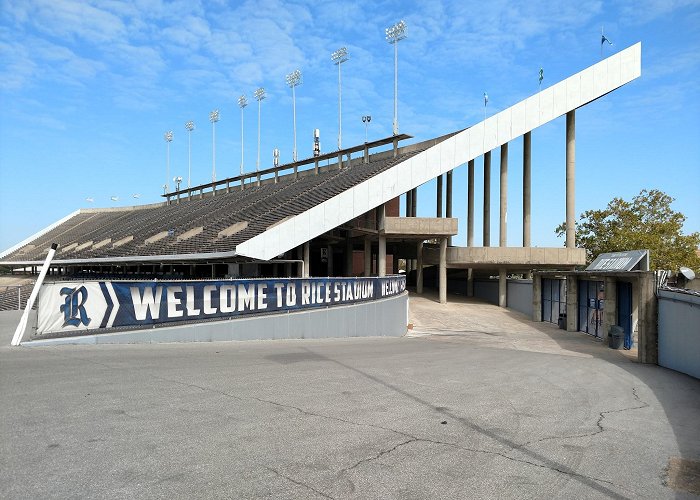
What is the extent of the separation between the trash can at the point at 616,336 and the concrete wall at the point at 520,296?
19.4 metres

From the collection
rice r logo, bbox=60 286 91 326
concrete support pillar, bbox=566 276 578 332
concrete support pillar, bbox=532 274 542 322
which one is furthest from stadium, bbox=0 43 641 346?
rice r logo, bbox=60 286 91 326

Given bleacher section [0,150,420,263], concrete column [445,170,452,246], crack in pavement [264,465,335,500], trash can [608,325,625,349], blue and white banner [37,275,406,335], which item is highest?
concrete column [445,170,452,246]

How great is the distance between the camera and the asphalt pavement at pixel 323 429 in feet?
18.6

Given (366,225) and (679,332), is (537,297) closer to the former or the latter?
(366,225)

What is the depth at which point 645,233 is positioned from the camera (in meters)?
60.7

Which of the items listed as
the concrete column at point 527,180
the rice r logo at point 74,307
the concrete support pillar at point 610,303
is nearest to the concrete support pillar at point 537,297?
the concrete column at point 527,180

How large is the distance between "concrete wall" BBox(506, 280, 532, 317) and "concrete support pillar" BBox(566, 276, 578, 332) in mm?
10526

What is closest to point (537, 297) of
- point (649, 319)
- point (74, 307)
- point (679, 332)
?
point (649, 319)

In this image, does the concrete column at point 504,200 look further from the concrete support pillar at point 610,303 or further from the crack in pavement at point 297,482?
the crack in pavement at point 297,482

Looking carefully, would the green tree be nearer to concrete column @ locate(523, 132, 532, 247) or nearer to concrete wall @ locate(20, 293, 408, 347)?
concrete column @ locate(523, 132, 532, 247)

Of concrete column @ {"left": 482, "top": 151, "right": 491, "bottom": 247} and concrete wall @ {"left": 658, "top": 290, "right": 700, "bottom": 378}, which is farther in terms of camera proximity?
concrete column @ {"left": 482, "top": 151, "right": 491, "bottom": 247}

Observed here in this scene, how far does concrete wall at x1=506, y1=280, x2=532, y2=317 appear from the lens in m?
44.4

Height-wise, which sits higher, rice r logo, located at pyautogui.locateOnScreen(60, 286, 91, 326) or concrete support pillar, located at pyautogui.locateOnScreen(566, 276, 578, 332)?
rice r logo, located at pyautogui.locateOnScreen(60, 286, 91, 326)

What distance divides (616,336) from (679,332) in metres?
8.54
